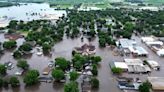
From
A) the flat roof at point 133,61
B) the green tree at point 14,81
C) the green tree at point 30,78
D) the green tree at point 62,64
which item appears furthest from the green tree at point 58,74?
the flat roof at point 133,61

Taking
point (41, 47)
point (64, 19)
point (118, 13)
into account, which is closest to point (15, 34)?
point (41, 47)

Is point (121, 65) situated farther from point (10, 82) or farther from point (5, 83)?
point (5, 83)

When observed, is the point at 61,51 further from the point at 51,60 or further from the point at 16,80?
the point at 16,80

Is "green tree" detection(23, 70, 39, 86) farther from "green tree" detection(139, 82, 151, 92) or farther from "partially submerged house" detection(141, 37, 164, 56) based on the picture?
"partially submerged house" detection(141, 37, 164, 56)

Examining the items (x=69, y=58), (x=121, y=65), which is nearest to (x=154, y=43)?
(x=121, y=65)

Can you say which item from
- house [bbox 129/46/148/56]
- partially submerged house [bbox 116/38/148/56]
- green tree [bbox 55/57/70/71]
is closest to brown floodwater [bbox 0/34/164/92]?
house [bbox 129/46/148/56]
